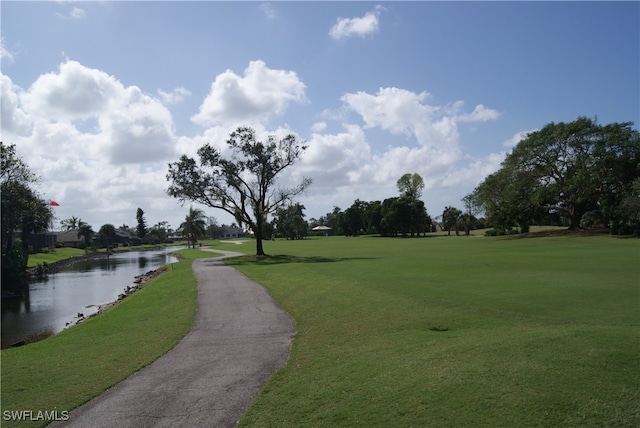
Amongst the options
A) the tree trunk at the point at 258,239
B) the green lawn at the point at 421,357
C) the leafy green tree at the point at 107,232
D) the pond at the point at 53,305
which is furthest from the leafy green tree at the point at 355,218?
the green lawn at the point at 421,357

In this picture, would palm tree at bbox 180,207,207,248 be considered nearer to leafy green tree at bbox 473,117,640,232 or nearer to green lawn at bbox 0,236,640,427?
leafy green tree at bbox 473,117,640,232

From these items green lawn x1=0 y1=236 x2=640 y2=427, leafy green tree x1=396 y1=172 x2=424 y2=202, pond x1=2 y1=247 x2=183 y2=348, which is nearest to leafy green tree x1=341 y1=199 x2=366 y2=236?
leafy green tree x1=396 y1=172 x2=424 y2=202

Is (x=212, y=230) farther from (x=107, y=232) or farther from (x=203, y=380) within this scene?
(x=203, y=380)

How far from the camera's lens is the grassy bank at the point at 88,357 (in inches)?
314

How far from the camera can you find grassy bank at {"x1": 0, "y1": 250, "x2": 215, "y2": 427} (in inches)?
314

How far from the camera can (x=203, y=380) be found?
8211mm

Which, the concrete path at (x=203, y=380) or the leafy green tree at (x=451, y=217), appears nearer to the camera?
the concrete path at (x=203, y=380)

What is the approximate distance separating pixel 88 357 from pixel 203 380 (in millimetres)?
4243

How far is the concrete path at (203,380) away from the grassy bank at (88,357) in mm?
404

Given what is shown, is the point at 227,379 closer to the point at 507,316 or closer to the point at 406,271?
the point at 507,316

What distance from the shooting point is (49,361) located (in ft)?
35.0

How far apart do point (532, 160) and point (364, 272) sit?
4667cm

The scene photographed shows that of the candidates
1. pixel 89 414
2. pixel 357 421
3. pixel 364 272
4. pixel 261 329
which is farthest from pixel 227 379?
pixel 364 272

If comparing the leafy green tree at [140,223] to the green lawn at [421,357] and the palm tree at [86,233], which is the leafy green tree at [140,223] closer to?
the palm tree at [86,233]
